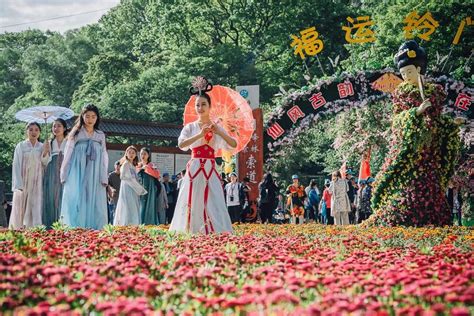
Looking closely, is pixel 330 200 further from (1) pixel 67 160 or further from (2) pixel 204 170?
(2) pixel 204 170

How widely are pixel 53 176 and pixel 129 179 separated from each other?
251cm

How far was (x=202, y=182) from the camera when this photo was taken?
9.05m

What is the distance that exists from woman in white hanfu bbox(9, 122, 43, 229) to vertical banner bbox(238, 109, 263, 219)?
865 centimetres

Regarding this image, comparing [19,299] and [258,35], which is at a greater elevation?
[258,35]

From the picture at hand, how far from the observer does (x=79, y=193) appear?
396 inches

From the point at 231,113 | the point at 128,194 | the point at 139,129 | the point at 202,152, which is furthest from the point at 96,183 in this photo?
the point at 139,129

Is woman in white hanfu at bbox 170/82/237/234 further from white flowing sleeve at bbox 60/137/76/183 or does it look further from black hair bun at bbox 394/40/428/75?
black hair bun at bbox 394/40/428/75

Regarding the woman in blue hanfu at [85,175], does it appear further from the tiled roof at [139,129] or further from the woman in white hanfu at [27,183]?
the tiled roof at [139,129]

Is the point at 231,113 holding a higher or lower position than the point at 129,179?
higher

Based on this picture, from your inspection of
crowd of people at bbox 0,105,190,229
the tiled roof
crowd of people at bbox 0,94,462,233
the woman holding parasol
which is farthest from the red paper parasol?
the tiled roof

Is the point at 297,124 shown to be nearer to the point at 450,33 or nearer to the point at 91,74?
the point at 450,33

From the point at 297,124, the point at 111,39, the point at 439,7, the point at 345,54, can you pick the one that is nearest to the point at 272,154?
the point at 297,124

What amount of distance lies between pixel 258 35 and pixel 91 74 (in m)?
9.90

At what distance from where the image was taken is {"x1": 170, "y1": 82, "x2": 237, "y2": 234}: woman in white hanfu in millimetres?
8969
